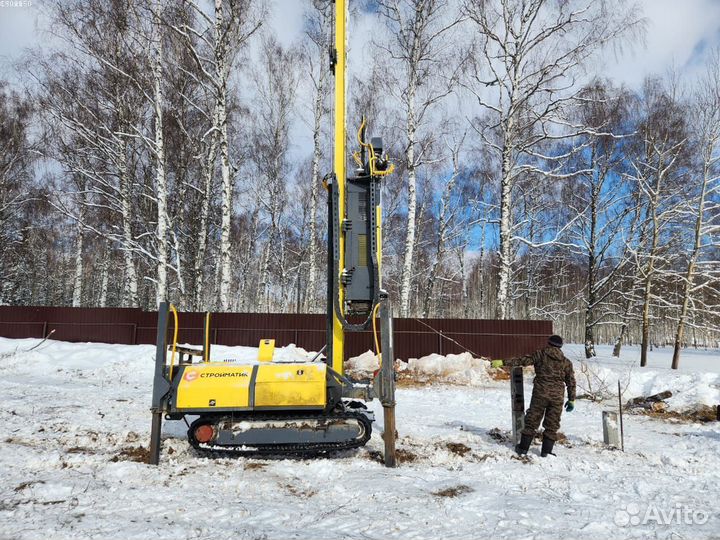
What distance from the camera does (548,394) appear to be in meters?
5.94

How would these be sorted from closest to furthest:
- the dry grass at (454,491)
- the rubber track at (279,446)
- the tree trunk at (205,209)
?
the dry grass at (454,491), the rubber track at (279,446), the tree trunk at (205,209)

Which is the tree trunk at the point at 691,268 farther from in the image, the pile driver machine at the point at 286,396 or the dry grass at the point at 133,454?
the dry grass at the point at 133,454

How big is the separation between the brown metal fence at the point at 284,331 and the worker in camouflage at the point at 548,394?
9.26 meters

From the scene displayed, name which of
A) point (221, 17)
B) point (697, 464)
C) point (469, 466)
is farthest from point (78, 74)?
point (697, 464)

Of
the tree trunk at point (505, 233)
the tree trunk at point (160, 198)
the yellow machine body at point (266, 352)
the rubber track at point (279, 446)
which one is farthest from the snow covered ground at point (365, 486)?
the tree trunk at point (505, 233)

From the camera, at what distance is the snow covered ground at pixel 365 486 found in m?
3.55

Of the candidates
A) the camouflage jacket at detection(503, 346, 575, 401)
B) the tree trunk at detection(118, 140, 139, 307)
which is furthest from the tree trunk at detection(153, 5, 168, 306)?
the camouflage jacket at detection(503, 346, 575, 401)

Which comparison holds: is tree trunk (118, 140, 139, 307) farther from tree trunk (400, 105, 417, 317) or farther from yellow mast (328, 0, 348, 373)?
yellow mast (328, 0, 348, 373)

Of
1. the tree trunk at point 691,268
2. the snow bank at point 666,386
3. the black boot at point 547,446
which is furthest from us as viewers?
the tree trunk at point 691,268

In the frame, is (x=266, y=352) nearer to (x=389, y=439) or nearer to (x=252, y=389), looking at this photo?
(x=252, y=389)

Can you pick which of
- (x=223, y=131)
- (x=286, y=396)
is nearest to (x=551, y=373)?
(x=286, y=396)

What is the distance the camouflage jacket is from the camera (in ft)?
19.5

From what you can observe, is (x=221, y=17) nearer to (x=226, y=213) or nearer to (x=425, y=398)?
(x=226, y=213)

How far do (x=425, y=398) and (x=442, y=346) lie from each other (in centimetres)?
588
